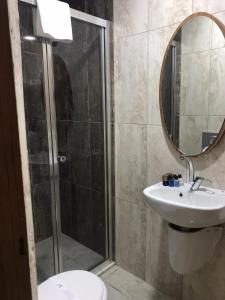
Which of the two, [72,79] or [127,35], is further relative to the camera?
[72,79]

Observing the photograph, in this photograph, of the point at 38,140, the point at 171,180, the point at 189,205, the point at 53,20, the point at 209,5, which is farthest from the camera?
the point at 38,140

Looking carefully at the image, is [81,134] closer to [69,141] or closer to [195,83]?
[69,141]

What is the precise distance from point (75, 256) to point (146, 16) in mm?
1993

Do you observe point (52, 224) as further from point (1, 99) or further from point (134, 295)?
point (1, 99)

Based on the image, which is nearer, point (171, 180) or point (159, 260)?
point (171, 180)

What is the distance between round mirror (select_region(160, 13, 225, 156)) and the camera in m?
1.47

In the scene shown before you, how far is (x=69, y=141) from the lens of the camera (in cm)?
210

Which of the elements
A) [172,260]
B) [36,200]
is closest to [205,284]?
[172,260]

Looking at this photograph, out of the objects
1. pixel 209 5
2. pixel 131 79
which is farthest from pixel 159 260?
pixel 209 5

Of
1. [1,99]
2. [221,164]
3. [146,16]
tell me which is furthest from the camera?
[146,16]

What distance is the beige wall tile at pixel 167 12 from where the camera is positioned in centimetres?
155

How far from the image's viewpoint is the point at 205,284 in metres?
1.71

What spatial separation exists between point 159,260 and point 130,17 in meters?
1.83

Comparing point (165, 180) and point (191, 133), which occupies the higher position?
point (191, 133)
